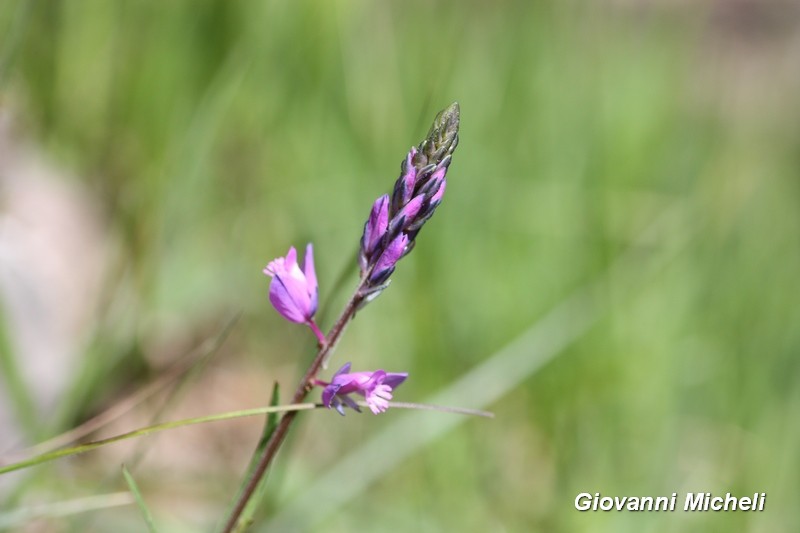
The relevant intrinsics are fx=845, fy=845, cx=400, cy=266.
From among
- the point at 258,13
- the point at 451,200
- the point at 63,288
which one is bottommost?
the point at 63,288

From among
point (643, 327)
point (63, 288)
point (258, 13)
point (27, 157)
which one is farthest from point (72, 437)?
point (258, 13)

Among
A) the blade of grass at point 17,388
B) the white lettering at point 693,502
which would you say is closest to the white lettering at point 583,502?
the white lettering at point 693,502

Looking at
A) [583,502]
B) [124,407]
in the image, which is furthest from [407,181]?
[583,502]

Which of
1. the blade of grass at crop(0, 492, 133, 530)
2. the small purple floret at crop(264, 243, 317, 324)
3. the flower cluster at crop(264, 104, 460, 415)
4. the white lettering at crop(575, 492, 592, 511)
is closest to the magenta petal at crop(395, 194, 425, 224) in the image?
the flower cluster at crop(264, 104, 460, 415)

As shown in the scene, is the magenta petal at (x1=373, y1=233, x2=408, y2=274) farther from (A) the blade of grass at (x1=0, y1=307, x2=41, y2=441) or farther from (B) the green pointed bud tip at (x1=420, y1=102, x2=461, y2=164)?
(A) the blade of grass at (x1=0, y1=307, x2=41, y2=441)

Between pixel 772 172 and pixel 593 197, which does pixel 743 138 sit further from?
pixel 593 197

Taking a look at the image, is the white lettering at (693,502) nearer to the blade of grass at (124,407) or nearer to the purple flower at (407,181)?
the blade of grass at (124,407)

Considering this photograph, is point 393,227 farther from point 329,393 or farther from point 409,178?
point 329,393
